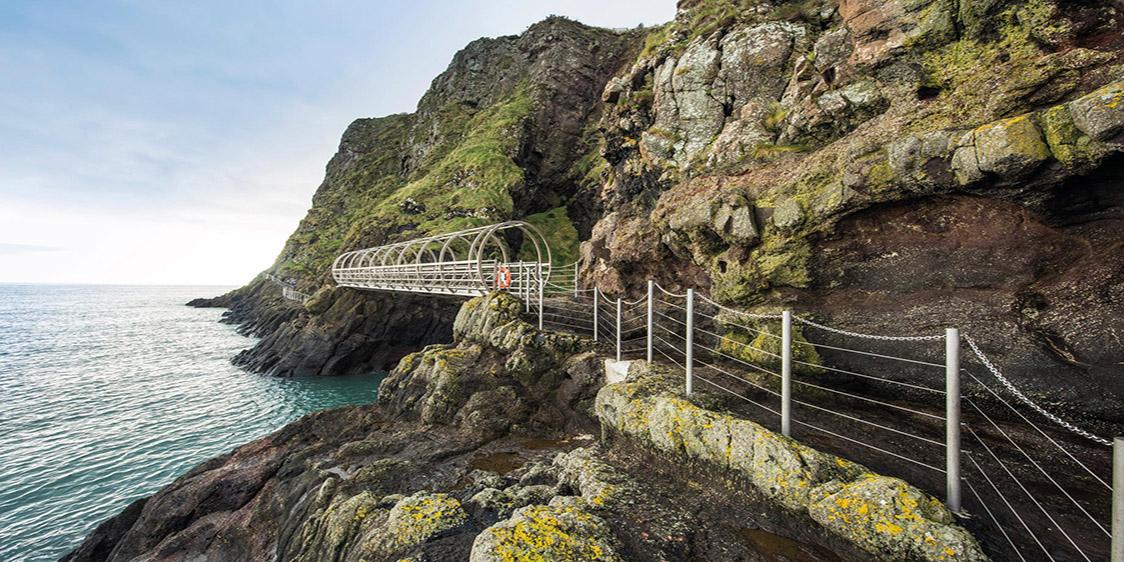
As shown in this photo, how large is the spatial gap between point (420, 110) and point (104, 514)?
7006 cm

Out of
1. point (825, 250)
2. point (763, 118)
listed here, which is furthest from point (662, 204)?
point (825, 250)

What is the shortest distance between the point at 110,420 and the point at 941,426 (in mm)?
29586

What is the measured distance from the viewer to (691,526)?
4.99m

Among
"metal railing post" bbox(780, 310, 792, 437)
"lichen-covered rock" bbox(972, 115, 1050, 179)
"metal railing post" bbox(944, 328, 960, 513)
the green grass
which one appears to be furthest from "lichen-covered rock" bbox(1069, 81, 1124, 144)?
the green grass

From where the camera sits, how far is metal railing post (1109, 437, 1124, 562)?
2.58 metres

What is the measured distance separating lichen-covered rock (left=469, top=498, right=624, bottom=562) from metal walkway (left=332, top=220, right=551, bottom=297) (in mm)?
8555

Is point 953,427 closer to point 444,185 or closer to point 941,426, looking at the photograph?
point 941,426

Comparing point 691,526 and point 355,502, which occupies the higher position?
point 691,526

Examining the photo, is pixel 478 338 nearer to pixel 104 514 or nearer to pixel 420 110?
pixel 104 514

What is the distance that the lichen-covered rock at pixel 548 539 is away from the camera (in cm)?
435

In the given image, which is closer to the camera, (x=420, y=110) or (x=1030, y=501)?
(x=1030, y=501)

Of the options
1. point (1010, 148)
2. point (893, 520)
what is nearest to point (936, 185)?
point (1010, 148)

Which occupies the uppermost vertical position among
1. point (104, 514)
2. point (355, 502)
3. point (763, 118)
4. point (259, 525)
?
point (763, 118)

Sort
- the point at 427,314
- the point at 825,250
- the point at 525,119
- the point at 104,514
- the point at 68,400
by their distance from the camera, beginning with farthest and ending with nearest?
the point at 525,119, the point at 427,314, the point at 68,400, the point at 104,514, the point at 825,250
